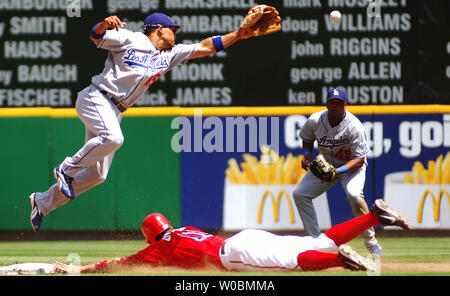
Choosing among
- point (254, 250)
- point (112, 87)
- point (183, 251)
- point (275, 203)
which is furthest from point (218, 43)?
point (275, 203)

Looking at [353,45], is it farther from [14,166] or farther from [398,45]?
[14,166]

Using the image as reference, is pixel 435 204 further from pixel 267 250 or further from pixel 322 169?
pixel 267 250

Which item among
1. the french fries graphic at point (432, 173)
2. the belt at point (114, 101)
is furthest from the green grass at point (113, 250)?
the belt at point (114, 101)

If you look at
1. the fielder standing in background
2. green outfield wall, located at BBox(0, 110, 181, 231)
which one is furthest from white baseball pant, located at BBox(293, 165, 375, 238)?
green outfield wall, located at BBox(0, 110, 181, 231)

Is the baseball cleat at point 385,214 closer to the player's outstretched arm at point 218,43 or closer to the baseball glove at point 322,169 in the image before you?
the baseball glove at point 322,169

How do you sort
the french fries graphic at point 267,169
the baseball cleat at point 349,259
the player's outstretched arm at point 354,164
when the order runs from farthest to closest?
the french fries graphic at point 267,169
the player's outstretched arm at point 354,164
the baseball cleat at point 349,259

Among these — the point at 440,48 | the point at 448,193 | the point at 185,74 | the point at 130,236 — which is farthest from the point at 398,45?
the point at 130,236
